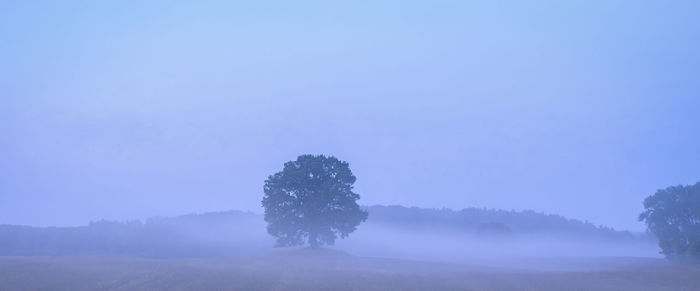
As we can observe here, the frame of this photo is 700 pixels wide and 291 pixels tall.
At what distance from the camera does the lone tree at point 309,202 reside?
57.3 meters

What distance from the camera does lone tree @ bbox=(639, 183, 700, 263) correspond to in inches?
2318

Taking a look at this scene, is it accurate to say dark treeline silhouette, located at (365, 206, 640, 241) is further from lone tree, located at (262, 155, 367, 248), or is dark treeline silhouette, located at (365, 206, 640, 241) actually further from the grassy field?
the grassy field

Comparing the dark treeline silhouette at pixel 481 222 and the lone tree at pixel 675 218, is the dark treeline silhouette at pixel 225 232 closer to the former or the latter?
the dark treeline silhouette at pixel 481 222

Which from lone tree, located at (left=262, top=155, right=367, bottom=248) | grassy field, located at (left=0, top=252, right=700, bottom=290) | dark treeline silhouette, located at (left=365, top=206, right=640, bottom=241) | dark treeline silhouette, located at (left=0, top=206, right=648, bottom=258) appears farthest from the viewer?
dark treeline silhouette, located at (left=365, top=206, right=640, bottom=241)

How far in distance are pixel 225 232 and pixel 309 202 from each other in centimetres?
7341

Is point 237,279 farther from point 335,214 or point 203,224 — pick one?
point 203,224

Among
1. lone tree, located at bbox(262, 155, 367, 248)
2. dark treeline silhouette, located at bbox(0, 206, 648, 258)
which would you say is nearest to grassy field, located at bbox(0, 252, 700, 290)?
lone tree, located at bbox(262, 155, 367, 248)

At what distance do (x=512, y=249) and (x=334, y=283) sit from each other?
86.6 metres

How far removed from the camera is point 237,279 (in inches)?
1156

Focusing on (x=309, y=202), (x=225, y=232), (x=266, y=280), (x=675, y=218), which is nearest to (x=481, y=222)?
(x=225, y=232)

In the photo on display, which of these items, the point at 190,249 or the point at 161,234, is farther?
the point at 161,234

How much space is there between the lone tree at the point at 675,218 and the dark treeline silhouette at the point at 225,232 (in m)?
48.5

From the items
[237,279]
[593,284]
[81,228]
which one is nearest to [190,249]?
[81,228]

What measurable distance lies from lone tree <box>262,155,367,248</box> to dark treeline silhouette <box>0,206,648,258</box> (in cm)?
2421
